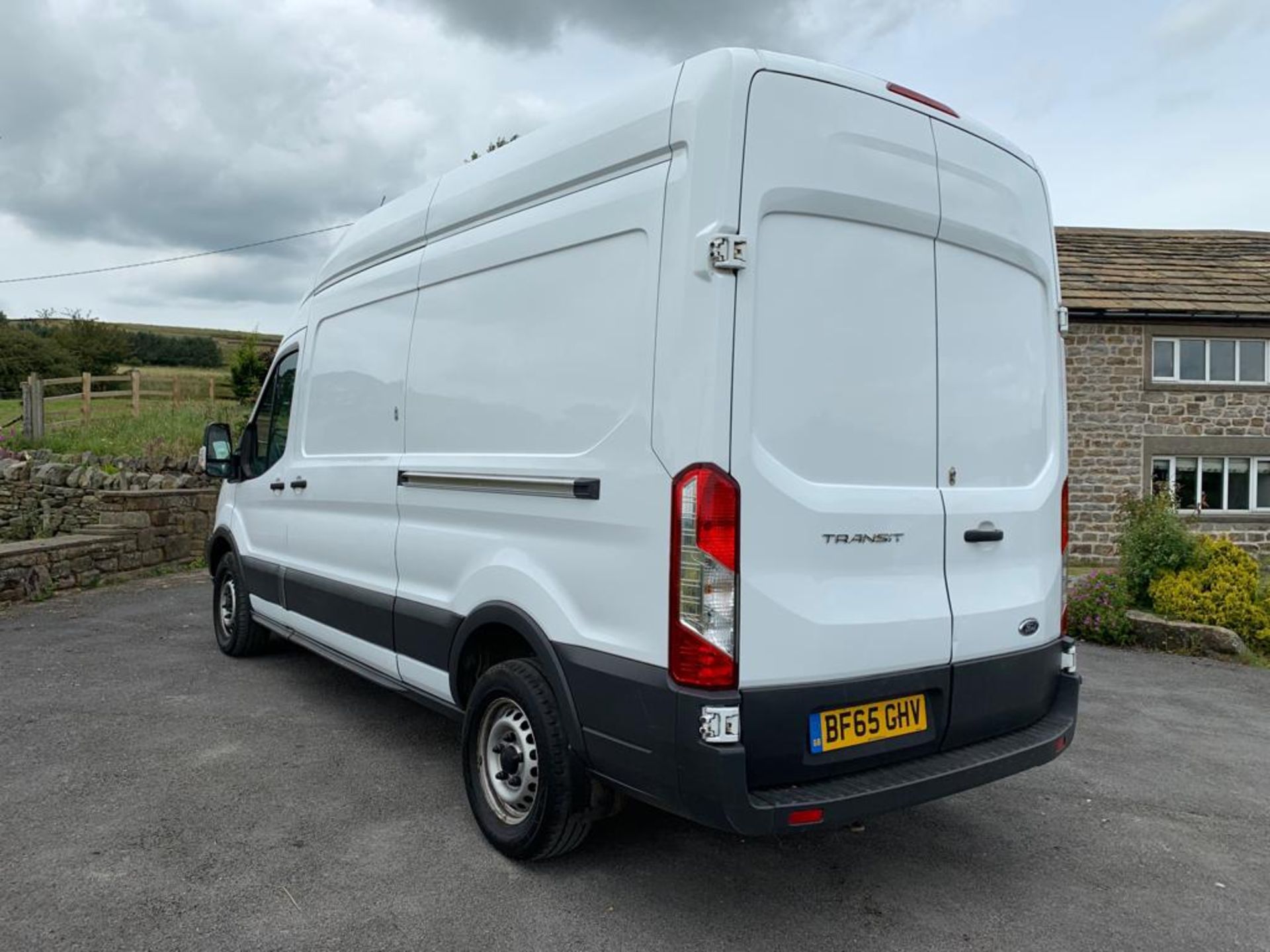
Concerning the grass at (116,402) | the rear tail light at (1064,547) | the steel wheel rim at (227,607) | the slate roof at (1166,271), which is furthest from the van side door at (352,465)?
the grass at (116,402)

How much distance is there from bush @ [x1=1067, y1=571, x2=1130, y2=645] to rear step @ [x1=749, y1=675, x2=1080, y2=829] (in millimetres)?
5022

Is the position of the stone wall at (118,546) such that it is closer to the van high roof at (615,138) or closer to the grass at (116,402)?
the van high roof at (615,138)

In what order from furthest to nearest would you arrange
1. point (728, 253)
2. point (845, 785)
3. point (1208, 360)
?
point (1208, 360) < point (845, 785) < point (728, 253)

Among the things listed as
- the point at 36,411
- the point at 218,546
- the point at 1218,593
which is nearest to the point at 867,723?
the point at 218,546

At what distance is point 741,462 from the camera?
2.70 m

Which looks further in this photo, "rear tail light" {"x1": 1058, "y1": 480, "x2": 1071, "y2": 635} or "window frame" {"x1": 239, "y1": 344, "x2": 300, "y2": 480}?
"window frame" {"x1": 239, "y1": 344, "x2": 300, "y2": 480}

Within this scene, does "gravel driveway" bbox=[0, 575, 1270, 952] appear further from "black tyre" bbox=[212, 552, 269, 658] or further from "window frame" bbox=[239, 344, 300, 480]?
"window frame" bbox=[239, 344, 300, 480]

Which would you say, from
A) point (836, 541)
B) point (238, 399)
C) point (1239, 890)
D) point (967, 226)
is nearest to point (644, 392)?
point (836, 541)

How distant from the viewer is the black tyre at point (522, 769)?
3137 mm

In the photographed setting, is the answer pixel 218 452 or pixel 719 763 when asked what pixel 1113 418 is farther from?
pixel 719 763

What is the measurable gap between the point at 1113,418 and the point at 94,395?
2015 cm

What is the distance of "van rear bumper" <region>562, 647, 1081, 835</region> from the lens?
2631 millimetres

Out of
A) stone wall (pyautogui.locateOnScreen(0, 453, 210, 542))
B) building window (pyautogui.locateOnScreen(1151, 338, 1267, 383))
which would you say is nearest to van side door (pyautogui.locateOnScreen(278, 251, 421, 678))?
stone wall (pyautogui.locateOnScreen(0, 453, 210, 542))

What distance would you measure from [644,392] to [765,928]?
175 cm
